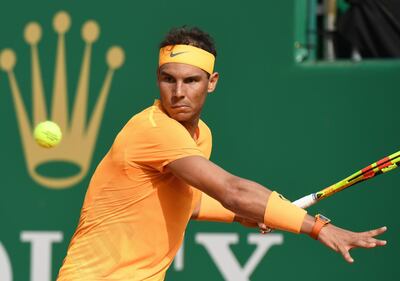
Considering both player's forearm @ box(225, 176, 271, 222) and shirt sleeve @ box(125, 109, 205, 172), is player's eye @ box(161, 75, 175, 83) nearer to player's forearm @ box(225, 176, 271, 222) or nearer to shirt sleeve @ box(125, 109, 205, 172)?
shirt sleeve @ box(125, 109, 205, 172)

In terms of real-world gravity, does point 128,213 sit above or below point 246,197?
below

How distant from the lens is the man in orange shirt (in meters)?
4.19

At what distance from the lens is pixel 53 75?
6.57 meters

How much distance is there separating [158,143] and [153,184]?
0.77 feet

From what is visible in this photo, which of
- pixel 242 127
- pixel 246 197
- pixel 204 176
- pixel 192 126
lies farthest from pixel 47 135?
pixel 242 127

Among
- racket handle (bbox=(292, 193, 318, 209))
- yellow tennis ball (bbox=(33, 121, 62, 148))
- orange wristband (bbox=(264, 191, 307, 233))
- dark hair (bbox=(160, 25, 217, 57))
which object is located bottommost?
racket handle (bbox=(292, 193, 318, 209))

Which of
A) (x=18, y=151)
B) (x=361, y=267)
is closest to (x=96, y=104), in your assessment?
(x=18, y=151)

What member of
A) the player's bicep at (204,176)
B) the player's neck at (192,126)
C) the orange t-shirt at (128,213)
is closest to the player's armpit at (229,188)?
the player's bicep at (204,176)

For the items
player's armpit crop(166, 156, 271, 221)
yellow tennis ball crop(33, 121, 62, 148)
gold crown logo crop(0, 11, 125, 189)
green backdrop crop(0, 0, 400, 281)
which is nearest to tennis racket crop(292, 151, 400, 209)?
player's armpit crop(166, 156, 271, 221)

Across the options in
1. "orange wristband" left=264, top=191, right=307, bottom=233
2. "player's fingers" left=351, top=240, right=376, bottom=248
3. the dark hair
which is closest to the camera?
"player's fingers" left=351, top=240, right=376, bottom=248

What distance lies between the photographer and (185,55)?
4.50 m

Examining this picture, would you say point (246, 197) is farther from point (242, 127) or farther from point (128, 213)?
point (242, 127)

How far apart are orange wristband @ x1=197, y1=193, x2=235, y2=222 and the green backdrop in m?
1.45

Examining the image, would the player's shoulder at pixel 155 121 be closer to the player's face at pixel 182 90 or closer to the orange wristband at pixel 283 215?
the player's face at pixel 182 90
